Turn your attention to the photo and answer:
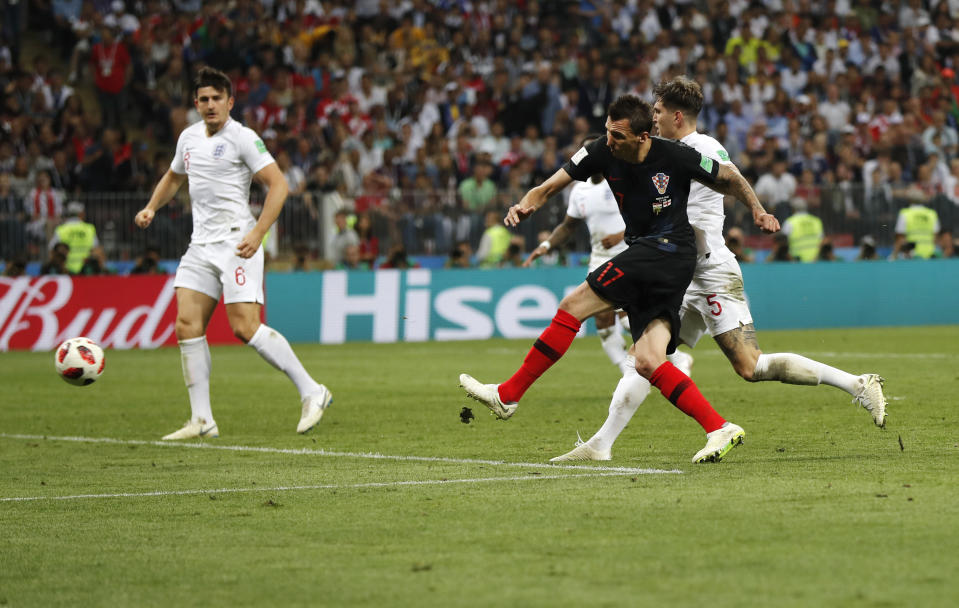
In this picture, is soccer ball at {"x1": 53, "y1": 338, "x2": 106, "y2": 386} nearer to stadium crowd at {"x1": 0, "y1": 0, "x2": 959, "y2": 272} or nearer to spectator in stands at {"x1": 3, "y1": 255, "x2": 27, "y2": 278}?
spectator in stands at {"x1": 3, "y1": 255, "x2": 27, "y2": 278}

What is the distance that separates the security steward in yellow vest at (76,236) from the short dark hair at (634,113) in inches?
575

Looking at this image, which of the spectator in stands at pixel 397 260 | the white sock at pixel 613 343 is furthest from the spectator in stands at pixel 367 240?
the white sock at pixel 613 343

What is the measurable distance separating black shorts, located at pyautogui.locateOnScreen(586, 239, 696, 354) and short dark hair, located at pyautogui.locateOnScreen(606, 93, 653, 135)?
60cm

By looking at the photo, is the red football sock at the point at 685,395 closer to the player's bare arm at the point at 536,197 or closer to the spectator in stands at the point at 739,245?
the player's bare arm at the point at 536,197

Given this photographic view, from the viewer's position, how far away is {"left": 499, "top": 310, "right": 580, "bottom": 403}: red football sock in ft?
26.7

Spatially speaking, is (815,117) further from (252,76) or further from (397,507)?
(397,507)

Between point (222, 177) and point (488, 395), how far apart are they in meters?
3.40

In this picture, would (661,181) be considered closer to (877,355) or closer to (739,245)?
(877,355)

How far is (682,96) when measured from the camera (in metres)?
8.67

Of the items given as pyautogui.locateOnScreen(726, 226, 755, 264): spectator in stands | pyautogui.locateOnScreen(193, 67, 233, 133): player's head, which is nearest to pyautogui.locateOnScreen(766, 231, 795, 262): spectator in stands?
pyautogui.locateOnScreen(726, 226, 755, 264): spectator in stands

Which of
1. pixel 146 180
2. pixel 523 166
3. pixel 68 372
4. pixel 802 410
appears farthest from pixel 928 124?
pixel 68 372

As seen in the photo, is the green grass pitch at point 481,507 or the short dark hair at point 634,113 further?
the short dark hair at point 634,113

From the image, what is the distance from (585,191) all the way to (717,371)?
3.15m

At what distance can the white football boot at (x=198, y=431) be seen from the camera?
34.4ft
